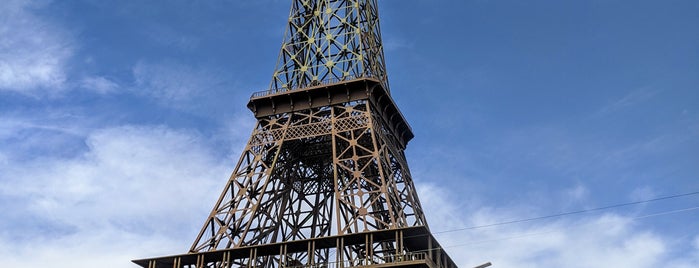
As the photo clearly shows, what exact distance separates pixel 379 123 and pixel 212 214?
11.9 meters

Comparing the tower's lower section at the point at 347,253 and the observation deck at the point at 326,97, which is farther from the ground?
the observation deck at the point at 326,97

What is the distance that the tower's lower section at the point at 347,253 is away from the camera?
135 feet

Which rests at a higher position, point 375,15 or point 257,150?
point 375,15

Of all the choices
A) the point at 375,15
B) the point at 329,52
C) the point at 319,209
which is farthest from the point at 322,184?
the point at 375,15

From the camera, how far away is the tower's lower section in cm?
4109

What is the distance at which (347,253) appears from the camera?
42.9 m

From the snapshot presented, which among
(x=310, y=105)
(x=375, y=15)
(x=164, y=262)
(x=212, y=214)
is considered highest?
(x=375, y=15)

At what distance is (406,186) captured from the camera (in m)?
48.4

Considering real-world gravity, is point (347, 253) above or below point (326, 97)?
below

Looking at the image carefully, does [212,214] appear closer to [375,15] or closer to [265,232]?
[265,232]

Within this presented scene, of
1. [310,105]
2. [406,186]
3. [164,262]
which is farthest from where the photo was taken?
[310,105]

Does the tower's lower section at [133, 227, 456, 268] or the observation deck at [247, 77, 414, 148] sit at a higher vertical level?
the observation deck at [247, 77, 414, 148]

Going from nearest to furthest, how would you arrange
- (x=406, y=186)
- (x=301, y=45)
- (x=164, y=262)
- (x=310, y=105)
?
(x=164, y=262)
(x=406, y=186)
(x=310, y=105)
(x=301, y=45)

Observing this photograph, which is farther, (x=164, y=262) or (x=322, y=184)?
(x=322, y=184)
